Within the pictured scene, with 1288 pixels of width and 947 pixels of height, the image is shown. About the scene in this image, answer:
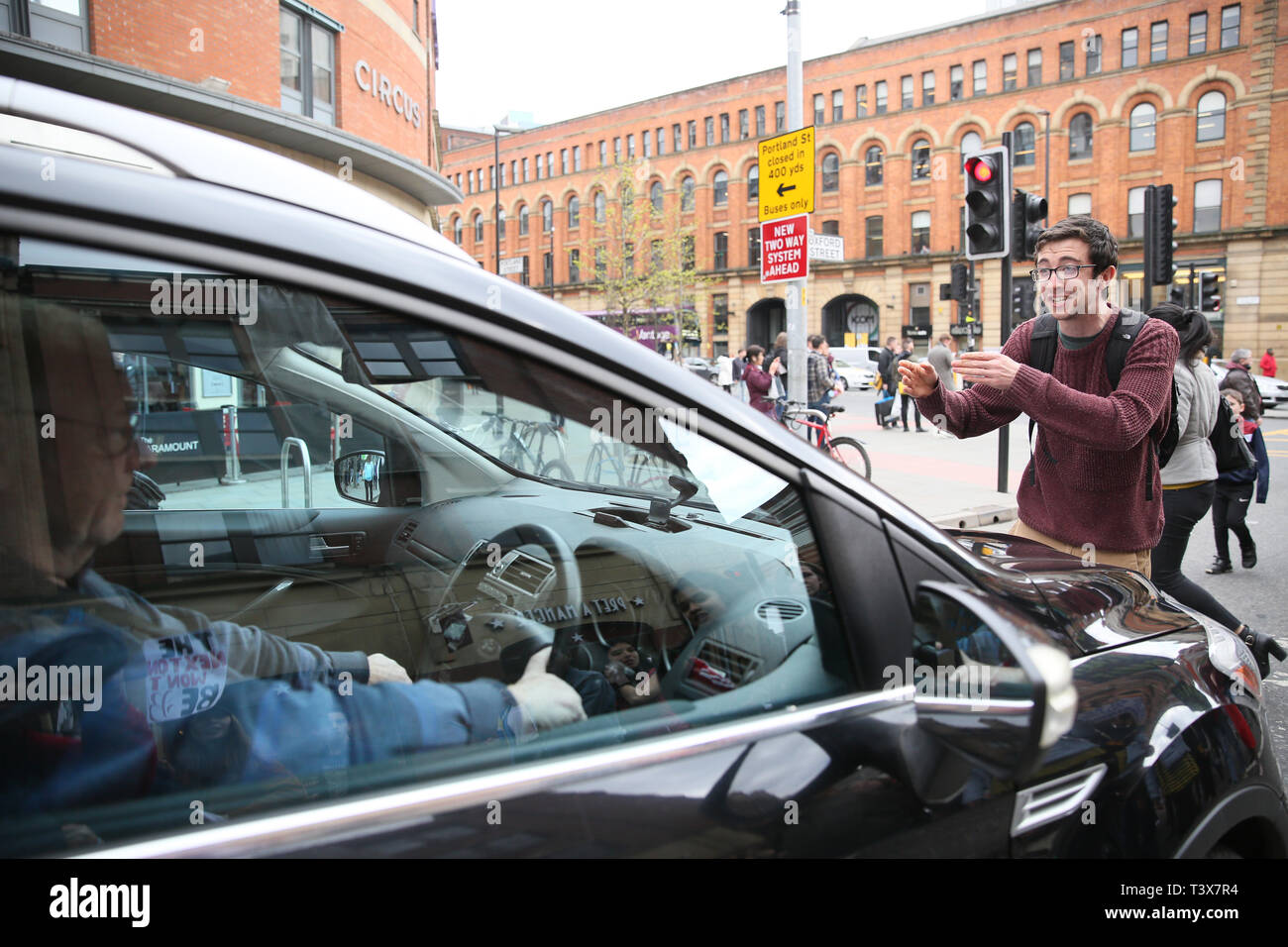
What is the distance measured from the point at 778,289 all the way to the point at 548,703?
54576mm

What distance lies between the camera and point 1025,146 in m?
46.3

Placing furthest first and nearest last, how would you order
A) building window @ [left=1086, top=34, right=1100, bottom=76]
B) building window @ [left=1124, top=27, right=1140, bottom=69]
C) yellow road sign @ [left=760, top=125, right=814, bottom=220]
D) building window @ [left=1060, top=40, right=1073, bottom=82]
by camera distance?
building window @ [left=1060, top=40, right=1073, bottom=82]
building window @ [left=1086, top=34, right=1100, bottom=76]
building window @ [left=1124, top=27, right=1140, bottom=69]
yellow road sign @ [left=760, top=125, right=814, bottom=220]

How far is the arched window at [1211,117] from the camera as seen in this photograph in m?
40.8

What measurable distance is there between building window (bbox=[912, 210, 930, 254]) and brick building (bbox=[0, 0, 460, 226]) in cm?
3714

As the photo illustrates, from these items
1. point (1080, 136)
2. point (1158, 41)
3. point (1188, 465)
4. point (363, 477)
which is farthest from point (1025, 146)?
point (363, 477)

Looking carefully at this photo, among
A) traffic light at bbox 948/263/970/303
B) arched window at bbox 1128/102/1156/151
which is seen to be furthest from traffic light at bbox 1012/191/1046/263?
arched window at bbox 1128/102/1156/151

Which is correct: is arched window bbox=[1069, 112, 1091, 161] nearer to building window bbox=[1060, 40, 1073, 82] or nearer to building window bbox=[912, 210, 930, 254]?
building window bbox=[1060, 40, 1073, 82]

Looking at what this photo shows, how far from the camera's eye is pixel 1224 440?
18.1 ft

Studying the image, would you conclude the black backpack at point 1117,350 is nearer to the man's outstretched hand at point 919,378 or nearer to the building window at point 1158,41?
the man's outstretched hand at point 919,378

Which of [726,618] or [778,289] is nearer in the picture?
[726,618]

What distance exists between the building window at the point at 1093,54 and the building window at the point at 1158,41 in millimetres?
2305

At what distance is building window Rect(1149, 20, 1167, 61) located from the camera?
41750 millimetres
